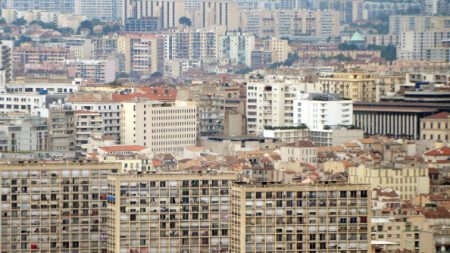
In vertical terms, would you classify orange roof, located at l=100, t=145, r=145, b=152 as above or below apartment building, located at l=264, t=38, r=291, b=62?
above

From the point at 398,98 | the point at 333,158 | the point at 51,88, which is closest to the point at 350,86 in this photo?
the point at 398,98

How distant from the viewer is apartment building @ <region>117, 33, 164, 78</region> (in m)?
186

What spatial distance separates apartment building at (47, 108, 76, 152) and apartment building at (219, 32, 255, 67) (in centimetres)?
8168

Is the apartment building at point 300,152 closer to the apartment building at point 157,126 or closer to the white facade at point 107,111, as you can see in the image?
the apartment building at point 157,126

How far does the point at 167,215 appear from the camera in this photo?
226ft

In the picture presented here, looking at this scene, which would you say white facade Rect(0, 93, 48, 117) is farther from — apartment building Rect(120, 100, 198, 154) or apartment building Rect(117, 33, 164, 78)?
apartment building Rect(117, 33, 164, 78)

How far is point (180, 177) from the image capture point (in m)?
69.4

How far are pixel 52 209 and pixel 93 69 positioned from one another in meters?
98.6

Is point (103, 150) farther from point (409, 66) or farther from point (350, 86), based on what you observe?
point (409, 66)

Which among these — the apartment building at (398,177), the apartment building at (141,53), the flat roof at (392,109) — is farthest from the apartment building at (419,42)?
the apartment building at (398,177)

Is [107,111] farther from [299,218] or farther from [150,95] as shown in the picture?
[299,218]

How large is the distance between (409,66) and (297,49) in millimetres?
40448

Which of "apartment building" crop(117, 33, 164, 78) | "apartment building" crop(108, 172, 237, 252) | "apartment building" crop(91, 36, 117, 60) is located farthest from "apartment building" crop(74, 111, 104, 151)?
"apartment building" crop(117, 33, 164, 78)

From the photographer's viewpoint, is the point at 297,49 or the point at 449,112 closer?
the point at 449,112
